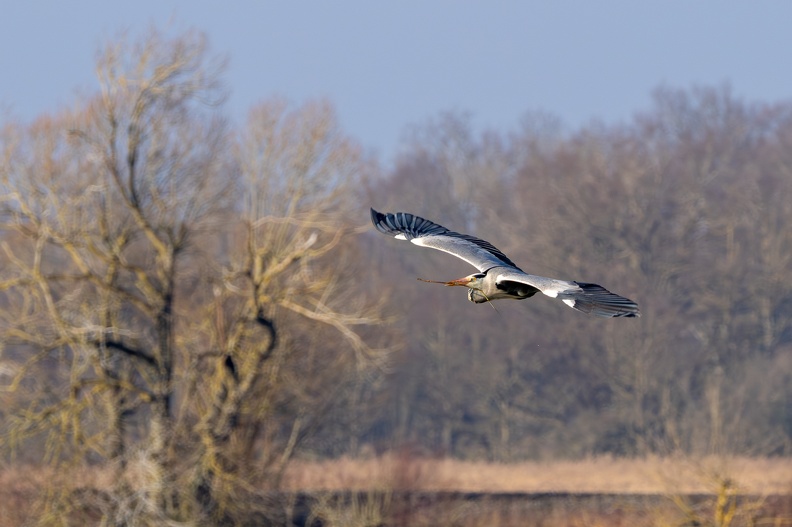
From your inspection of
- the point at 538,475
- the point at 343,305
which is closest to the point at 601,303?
the point at 343,305

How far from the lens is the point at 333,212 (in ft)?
83.7

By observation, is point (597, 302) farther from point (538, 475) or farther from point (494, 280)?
point (538, 475)

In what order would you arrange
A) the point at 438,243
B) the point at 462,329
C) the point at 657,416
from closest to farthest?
1. the point at 438,243
2. the point at 657,416
3. the point at 462,329

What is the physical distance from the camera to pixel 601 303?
28.4 ft

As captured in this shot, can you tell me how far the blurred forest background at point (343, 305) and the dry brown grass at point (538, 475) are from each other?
76 centimetres

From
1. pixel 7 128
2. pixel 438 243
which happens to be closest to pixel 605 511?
pixel 7 128

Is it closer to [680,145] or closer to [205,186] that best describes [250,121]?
[205,186]

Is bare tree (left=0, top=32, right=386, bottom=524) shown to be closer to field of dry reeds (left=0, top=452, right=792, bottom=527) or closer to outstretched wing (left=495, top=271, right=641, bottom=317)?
field of dry reeds (left=0, top=452, right=792, bottom=527)

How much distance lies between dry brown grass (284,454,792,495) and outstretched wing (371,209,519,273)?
9644 mm

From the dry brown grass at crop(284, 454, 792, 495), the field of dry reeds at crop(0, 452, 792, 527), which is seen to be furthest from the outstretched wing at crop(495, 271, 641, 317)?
the dry brown grass at crop(284, 454, 792, 495)

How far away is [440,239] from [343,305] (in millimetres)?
17183

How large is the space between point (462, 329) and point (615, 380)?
5894 millimetres

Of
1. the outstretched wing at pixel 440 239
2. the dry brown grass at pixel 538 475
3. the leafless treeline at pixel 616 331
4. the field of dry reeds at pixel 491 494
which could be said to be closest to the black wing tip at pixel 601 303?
the outstretched wing at pixel 440 239

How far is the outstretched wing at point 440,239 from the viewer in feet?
34.2
